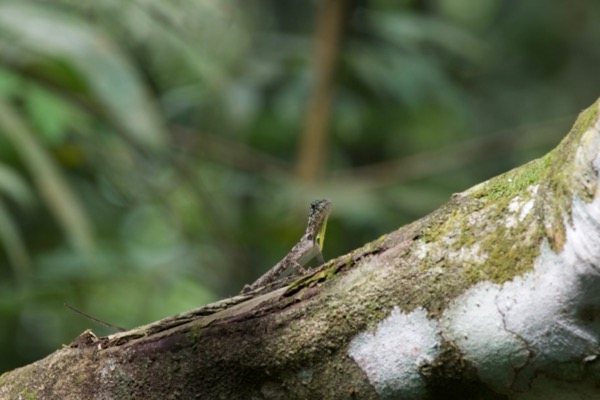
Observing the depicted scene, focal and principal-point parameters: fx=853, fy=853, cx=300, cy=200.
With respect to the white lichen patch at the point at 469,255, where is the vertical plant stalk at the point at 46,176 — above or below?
above

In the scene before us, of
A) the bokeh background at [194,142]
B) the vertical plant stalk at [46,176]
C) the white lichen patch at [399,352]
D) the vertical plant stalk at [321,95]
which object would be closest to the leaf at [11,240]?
the bokeh background at [194,142]

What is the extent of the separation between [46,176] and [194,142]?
89.7 inches

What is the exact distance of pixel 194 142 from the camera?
740 centimetres

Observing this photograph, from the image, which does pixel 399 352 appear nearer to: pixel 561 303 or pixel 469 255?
pixel 469 255

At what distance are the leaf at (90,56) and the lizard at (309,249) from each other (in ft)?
5.68

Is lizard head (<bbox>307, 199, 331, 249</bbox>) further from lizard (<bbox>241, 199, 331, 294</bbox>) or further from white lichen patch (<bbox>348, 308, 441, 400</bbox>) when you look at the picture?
white lichen patch (<bbox>348, 308, 441, 400</bbox>)

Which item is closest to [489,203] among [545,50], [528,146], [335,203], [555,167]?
[555,167]

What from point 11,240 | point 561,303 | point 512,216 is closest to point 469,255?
point 512,216

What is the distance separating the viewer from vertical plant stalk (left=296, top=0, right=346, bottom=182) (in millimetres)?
7348

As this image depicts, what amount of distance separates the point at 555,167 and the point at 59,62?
4.61 m

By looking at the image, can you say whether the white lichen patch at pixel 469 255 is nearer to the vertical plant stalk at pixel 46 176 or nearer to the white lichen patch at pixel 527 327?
the white lichen patch at pixel 527 327

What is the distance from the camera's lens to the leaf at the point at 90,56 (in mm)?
5344

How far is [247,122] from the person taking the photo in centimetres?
817

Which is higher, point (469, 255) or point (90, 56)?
point (90, 56)
